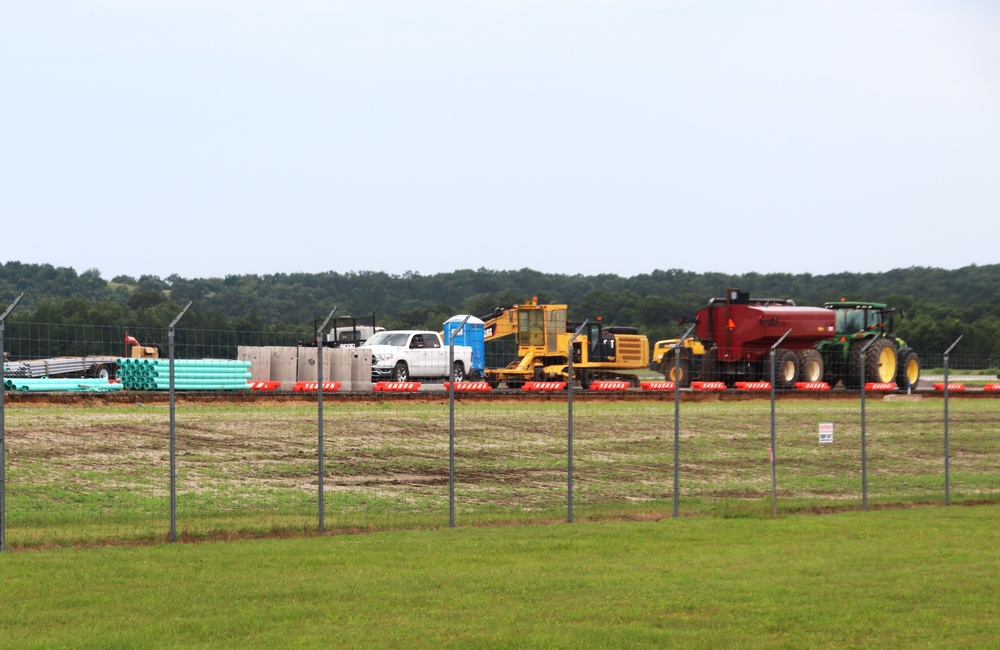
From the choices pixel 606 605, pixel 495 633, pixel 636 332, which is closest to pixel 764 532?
pixel 606 605

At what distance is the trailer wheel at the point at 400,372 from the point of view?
140ft

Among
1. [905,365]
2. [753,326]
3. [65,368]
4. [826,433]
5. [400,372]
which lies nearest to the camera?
[826,433]

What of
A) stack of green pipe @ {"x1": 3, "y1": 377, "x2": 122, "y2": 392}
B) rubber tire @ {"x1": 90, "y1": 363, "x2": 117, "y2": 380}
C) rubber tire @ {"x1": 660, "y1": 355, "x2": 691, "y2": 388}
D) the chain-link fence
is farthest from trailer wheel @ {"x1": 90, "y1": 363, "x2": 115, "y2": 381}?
rubber tire @ {"x1": 660, "y1": 355, "x2": 691, "y2": 388}

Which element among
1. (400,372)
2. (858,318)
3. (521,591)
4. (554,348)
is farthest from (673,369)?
(521,591)

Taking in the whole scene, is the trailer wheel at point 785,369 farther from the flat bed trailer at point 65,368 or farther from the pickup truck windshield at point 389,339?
the flat bed trailer at point 65,368

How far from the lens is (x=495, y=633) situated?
29.9 ft

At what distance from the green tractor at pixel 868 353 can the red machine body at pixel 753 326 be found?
132 cm

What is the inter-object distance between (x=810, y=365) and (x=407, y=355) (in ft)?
49.8

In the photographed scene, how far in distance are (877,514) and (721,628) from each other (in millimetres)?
8998

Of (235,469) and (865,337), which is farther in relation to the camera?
(865,337)

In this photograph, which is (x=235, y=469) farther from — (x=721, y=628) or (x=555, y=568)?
(x=721, y=628)

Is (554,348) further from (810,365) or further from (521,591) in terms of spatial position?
(521,591)

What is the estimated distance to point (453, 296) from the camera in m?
109

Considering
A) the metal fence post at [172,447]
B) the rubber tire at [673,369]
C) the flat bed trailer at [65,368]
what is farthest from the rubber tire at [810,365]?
the metal fence post at [172,447]
